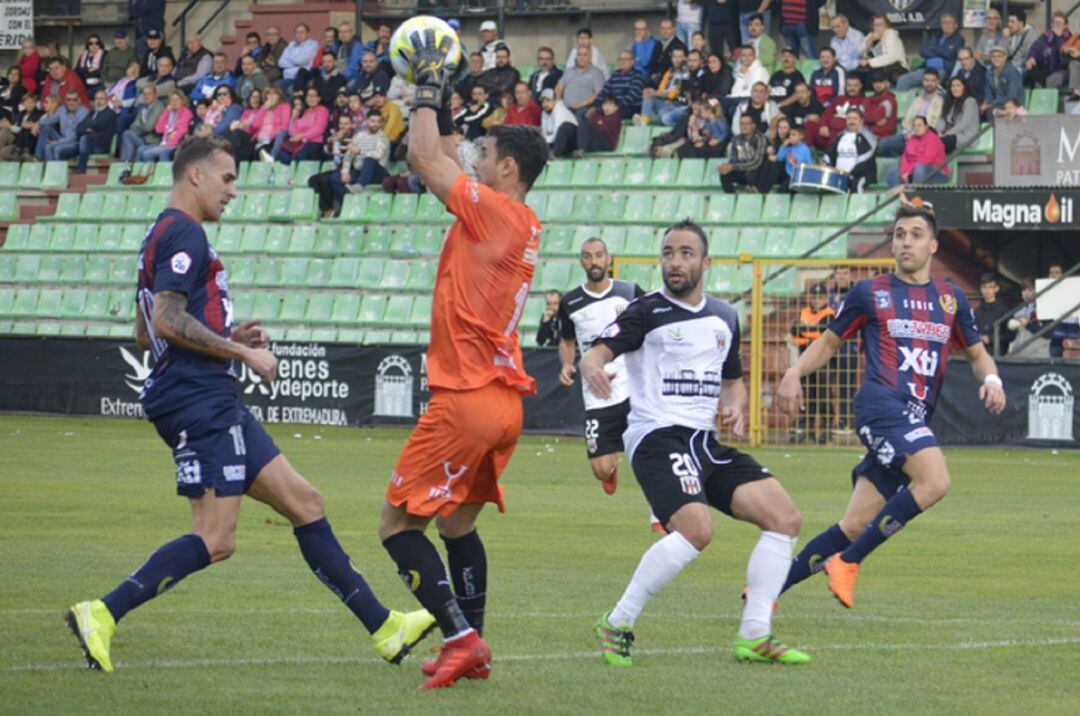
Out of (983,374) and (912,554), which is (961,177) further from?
(983,374)

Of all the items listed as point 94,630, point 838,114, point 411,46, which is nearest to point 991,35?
point 838,114

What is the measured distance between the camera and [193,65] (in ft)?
112

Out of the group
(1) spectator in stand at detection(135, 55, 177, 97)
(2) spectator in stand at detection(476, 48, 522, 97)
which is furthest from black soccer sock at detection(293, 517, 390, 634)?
(1) spectator in stand at detection(135, 55, 177, 97)

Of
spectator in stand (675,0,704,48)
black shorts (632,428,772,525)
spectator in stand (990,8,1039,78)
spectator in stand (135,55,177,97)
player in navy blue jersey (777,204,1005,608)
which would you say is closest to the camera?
black shorts (632,428,772,525)

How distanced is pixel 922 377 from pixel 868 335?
0.37 meters

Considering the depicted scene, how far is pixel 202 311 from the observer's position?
7.57m

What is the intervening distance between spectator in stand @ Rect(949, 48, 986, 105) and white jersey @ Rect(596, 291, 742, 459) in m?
18.4

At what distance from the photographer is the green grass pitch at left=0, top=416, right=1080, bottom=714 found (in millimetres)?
6953

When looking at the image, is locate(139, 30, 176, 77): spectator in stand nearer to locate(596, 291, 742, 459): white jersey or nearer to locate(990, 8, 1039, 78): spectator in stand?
locate(990, 8, 1039, 78): spectator in stand

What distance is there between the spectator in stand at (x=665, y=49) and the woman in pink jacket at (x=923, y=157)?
194 inches

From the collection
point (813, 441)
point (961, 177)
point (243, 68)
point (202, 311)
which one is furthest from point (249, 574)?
point (243, 68)

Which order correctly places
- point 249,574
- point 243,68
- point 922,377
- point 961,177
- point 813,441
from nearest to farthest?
point 922,377
point 249,574
point 813,441
point 961,177
point 243,68

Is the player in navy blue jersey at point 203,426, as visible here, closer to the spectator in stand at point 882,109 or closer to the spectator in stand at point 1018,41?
the spectator in stand at point 882,109

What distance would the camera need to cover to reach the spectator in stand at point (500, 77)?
29.7 meters
